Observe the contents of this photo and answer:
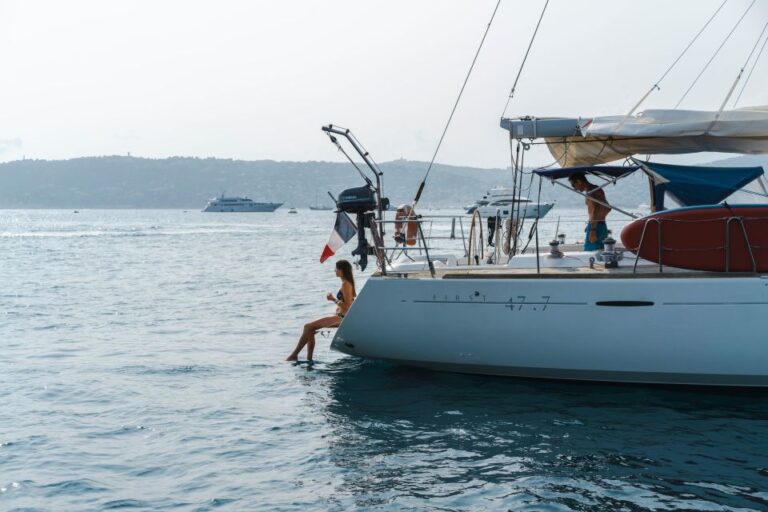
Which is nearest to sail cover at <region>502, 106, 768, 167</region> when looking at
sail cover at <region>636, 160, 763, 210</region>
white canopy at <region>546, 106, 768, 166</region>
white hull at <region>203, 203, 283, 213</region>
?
white canopy at <region>546, 106, 768, 166</region>

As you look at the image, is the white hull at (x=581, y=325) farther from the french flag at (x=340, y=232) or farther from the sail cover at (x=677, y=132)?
the french flag at (x=340, y=232)

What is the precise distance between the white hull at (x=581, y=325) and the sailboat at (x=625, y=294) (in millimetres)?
11

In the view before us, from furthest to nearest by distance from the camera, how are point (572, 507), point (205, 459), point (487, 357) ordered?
point (487, 357), point (205, 459), point (572, 507)

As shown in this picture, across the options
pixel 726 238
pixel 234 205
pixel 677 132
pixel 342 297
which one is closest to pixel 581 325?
pixel 726 238

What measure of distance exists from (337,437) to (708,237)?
4083 mm

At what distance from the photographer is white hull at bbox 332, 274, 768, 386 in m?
8.73

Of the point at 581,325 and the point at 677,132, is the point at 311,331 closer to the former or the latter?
the point at 581,325

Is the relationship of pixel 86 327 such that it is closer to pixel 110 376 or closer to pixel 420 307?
pixel 110 376

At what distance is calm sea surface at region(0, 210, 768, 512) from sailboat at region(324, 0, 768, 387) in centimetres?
43

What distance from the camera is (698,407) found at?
29.5ft

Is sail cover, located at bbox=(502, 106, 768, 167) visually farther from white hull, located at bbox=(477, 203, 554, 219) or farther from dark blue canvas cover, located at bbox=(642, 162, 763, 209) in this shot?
white hull, located at bbox=(477, 203, 554, 219)

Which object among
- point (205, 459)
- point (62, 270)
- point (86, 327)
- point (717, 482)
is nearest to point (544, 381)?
point (717, 482)

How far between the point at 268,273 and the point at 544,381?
68.6ft

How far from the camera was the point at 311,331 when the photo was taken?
39.2ft
